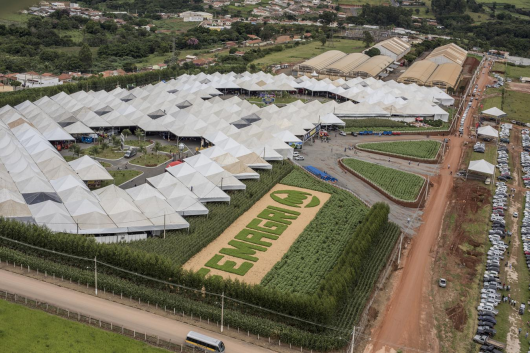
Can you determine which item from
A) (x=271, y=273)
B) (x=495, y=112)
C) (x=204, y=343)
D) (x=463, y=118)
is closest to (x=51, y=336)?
(x=204, y=343)

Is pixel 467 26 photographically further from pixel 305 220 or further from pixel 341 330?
pixel 341 330

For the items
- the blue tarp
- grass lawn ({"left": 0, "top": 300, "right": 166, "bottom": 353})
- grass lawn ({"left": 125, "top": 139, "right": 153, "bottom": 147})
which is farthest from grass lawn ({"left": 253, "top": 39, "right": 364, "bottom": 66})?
grass lawn ({"left": 0, "top": 300, "right": 166, "bottom": 353})

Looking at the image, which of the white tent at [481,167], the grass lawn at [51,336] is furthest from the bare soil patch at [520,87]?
the grass lawn at [51,336]

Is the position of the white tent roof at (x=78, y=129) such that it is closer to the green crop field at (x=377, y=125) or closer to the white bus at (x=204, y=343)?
the green crop field at (x=377, y=125)

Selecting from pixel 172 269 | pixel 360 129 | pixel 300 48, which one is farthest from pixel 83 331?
pixel 300 48

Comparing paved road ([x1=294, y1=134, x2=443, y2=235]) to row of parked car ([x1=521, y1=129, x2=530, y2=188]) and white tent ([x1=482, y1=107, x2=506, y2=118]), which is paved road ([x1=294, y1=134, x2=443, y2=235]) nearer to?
row of parked car ([x1=521, y1=129, x2=530, y2=188])

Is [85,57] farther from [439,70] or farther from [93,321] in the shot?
[93,321]
